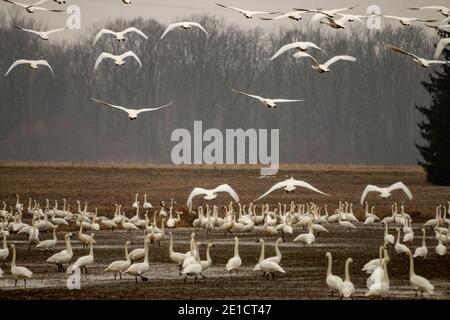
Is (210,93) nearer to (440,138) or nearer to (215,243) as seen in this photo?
(440,138)

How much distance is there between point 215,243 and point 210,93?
136 feet

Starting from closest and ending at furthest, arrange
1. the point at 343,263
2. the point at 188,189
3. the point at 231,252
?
1. the point at 343,263
2. the point at 231,252
3. the point at 188,189

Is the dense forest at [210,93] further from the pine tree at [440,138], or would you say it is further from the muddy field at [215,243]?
the pine tree at [440,138]

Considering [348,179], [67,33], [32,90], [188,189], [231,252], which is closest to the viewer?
[231,252]

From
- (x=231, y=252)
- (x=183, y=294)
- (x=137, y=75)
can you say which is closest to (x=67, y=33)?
(x=137, y=75)

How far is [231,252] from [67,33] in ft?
116

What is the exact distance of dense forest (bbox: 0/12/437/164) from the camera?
5838 centimetres

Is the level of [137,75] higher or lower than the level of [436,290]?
higher

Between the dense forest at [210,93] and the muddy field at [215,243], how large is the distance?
993 centimetres

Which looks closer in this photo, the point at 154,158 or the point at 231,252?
the point at 231,252

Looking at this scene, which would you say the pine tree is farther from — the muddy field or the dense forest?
the dense forest

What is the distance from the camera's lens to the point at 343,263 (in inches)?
814
